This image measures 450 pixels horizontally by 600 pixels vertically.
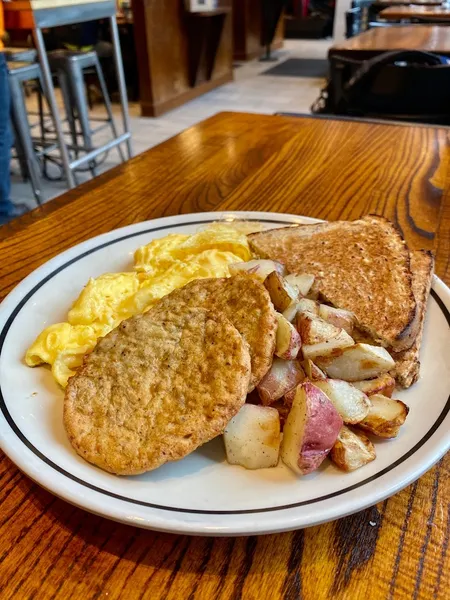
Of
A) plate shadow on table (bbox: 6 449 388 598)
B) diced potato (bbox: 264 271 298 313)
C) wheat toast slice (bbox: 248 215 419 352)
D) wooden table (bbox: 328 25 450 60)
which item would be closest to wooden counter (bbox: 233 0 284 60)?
wooden table (bbox: 328 25 450 60)

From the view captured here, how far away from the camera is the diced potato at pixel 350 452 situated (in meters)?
0.70

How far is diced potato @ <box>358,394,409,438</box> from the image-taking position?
0.75m

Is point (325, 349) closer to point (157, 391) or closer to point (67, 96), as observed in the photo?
point (157, 391)

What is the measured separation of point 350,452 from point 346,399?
0.08 metres

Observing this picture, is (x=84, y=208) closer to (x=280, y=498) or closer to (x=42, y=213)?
(x=42, y=213)

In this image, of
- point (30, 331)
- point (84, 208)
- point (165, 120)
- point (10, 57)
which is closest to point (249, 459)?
point (30, 331)

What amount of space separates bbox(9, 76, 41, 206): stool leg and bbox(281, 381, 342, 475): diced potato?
3.86 meters

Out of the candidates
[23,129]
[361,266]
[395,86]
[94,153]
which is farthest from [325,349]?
[23,129]

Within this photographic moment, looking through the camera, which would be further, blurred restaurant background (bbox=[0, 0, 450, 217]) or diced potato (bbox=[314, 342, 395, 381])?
blurred restaurant background (bbox=[0, 0, 450, 217])

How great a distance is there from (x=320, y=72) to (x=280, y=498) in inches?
382

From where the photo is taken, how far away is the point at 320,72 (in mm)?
9133

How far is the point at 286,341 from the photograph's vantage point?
2.64ft

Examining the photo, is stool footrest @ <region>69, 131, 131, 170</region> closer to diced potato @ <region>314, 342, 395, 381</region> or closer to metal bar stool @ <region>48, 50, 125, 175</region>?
metal bar stool @ <region>48, 50, 125, 175</region>

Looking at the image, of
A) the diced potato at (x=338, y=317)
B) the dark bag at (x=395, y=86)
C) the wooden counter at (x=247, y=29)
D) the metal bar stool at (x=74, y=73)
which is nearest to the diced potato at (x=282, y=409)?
the diced potato at (x=338, y=317)
